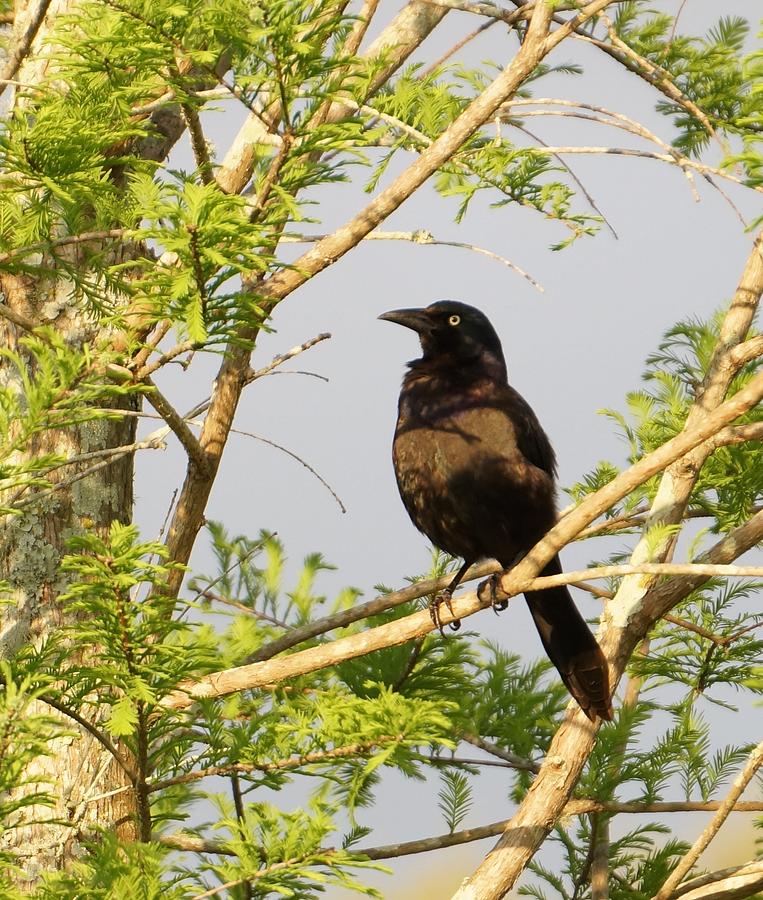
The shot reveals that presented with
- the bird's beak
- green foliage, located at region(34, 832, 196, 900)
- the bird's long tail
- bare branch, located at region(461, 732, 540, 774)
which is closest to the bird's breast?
the bird's long tail

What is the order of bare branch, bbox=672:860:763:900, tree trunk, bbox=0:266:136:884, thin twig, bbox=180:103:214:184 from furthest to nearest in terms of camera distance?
tree trunk, bbox=0:266:136:884 → bare branch, bbox=672:860:763:900 → thin twig, bbox=180:103:214:184

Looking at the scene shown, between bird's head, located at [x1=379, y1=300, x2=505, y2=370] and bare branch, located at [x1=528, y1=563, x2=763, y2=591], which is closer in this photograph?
bare branch, located at [x1=528, y1=563, x2=763, y2=591]

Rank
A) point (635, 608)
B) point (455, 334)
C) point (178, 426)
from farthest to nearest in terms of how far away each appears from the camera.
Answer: point (455, 334)
point (635, 608)
point (178, 426)

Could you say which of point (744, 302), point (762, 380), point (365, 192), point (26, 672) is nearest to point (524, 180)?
point (365, 192)

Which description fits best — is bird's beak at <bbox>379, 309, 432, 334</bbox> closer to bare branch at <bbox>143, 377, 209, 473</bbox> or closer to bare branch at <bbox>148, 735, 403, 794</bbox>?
bare branch at <bbox>143, 377, 209, 473</bbox>

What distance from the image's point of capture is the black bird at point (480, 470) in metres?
4.73

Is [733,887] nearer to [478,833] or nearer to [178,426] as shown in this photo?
[478,833]

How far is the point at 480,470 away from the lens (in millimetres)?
4707

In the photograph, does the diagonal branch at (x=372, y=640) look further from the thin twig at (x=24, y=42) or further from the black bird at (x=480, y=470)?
the thin twig at (x=24, y=42)

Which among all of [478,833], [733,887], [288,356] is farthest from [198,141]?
[733,887]

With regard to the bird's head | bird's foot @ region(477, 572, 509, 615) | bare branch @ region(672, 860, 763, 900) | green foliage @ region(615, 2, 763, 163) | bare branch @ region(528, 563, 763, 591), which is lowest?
bare branch @ region(672, 860, 763, 900)

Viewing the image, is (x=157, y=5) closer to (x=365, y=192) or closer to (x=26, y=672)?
(x=365, y=192)

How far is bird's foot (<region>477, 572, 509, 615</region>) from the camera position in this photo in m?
4.65

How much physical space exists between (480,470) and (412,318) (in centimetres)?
88
